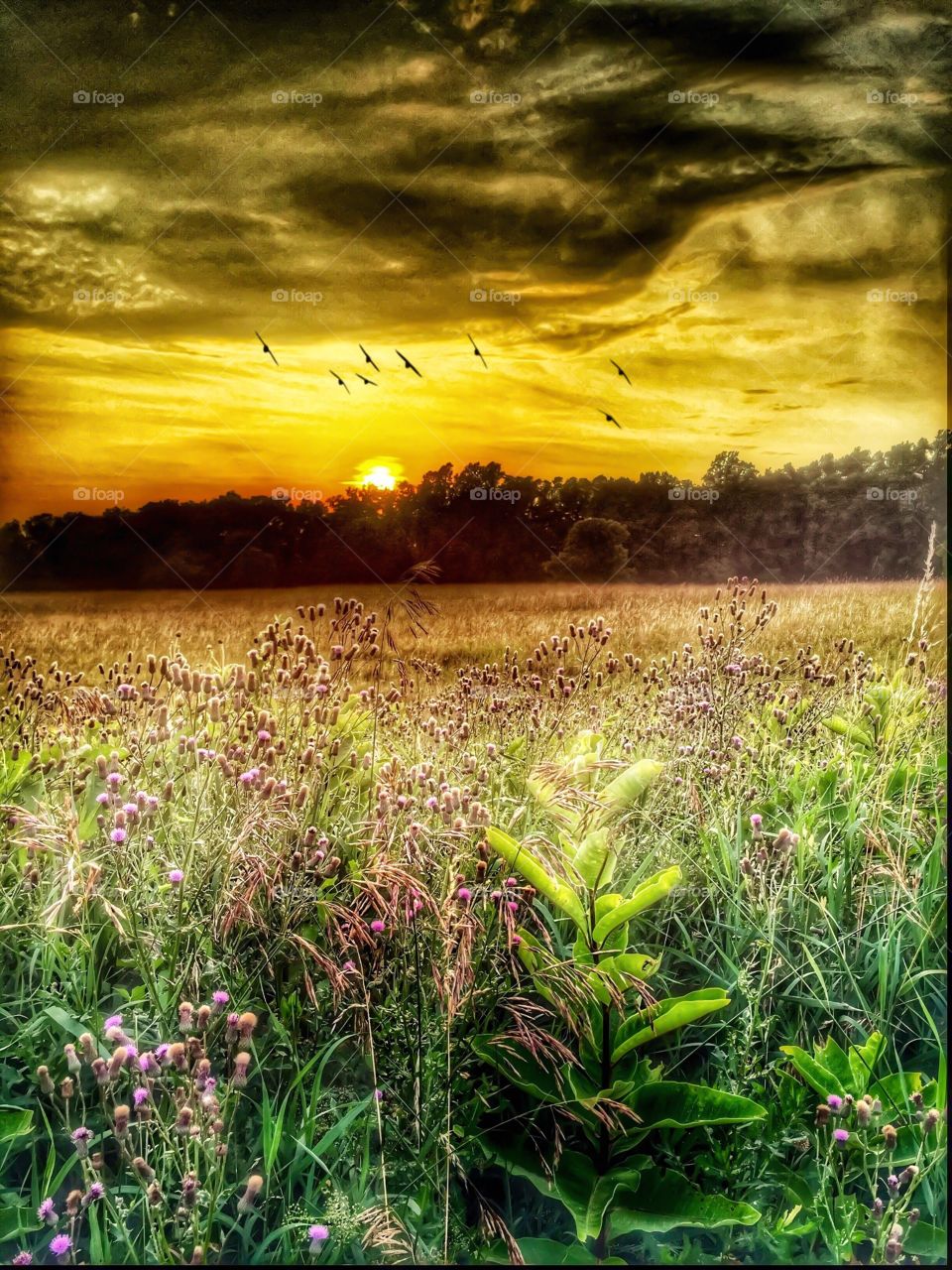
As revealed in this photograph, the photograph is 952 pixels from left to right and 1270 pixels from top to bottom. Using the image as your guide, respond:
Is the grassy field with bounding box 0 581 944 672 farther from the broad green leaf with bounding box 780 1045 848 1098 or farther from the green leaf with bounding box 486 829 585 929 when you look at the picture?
the broad green leaf with bounding box 780 1045 848 1098

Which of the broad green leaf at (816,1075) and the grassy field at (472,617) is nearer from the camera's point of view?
the broad green leaf at (816,1075)

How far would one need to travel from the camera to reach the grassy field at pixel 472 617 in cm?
291

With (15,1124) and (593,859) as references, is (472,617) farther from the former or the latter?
(15,1124)

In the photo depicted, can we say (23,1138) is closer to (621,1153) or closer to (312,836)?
(312,836)

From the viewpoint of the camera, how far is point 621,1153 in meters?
2.28

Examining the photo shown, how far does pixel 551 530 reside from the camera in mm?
2998

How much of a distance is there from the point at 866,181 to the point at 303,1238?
3.46 m

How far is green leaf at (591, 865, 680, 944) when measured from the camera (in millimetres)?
2250

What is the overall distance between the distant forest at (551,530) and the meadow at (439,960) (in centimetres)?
13

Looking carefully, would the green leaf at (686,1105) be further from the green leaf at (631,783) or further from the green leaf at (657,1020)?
the green leaf at (631,783)

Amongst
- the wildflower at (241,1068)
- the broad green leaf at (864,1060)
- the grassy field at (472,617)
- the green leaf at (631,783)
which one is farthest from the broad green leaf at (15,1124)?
the broad green leaf at (864,1060)

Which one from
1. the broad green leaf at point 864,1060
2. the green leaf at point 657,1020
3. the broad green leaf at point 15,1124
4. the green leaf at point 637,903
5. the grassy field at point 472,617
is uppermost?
the grassy field at point 472,617

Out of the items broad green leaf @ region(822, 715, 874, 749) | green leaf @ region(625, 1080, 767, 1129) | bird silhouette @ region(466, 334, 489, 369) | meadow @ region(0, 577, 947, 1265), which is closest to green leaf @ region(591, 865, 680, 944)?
meadow @ region(0, 577, 947, 1265)

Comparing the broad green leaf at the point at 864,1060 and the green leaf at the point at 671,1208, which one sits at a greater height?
the broad green leaf at the point at 864,1060
